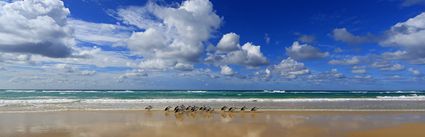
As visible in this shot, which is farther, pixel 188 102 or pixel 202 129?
pixel 188 102

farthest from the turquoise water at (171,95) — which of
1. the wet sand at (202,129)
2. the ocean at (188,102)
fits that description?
the wet sand at (202,129)

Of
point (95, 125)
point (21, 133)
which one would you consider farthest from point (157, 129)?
point (21, 133)

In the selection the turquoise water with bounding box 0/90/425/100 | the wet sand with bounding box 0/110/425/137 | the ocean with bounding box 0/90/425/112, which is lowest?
the wet sand with bounding box 0/110/425/137

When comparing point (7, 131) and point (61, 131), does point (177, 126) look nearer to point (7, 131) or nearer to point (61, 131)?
point (61, 131)

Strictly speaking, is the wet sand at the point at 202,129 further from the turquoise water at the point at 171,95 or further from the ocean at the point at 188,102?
the turquoise water at the point at 171,95

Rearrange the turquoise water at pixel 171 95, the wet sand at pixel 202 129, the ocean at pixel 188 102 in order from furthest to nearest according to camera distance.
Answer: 1. the turquoise water at pixel 171 95
2. the ocean at pixel 188 102
3. the wet sand at pixel 202 129

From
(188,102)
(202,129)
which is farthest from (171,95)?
(202,129)

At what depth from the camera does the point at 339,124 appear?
15.1m

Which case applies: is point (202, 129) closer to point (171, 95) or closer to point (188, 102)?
point (188, 102)

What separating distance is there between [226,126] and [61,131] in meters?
5.87

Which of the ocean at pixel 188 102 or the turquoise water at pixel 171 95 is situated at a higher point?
the turquoise water at pixel 171 95

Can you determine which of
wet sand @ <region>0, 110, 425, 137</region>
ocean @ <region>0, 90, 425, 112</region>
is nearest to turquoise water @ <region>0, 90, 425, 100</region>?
ocean @ <region>0, 90, 425, 112</region>

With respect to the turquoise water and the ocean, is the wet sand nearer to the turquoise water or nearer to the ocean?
the ocean

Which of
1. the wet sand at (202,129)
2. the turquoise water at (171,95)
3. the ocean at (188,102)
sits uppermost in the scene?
the turquoise water at (171,95)
